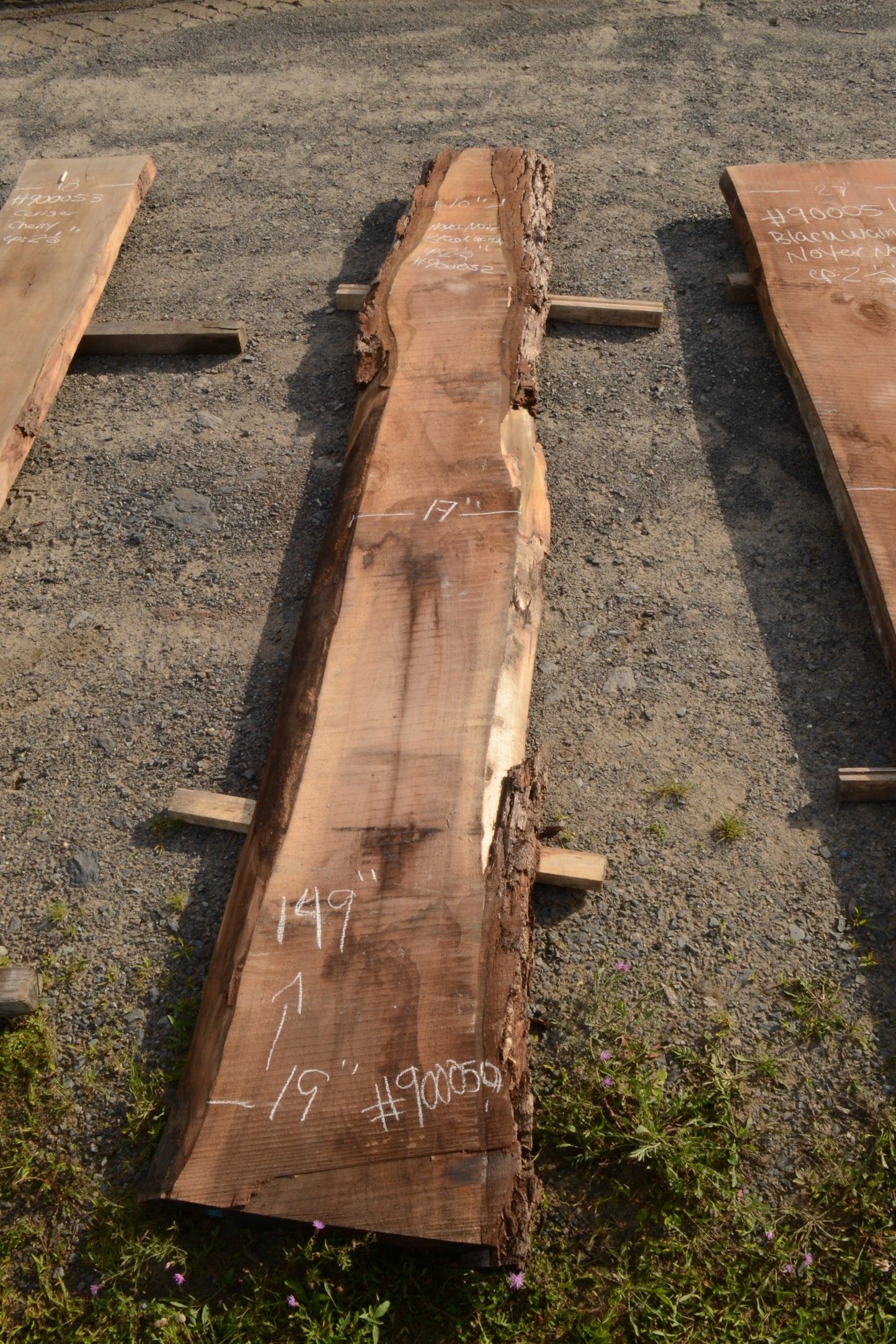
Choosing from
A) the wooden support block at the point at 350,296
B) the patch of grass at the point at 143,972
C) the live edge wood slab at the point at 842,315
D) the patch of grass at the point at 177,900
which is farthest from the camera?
the wooden support block at the point at 350,296

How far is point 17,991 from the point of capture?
279cm

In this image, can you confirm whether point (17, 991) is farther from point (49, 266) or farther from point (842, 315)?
point (842, 315)

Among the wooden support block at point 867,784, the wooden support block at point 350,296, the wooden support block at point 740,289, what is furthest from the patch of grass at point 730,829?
the wooden support block at point 350,296

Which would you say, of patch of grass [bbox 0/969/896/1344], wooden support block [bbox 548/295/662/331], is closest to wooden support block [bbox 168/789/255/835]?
patch of grass [bbox 0/969/896/1344]

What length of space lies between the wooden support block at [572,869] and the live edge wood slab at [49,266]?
104 inches

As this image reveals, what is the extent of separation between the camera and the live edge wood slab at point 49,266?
14.4 ft

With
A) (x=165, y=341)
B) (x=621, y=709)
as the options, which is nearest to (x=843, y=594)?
(x=621, y=709)

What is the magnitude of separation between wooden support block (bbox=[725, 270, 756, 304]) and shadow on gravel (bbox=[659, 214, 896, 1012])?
0.04 metres

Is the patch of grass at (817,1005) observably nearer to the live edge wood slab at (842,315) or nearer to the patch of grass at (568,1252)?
the patch of grass at (568,1252)

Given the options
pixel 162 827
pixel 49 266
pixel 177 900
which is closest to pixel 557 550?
pixel 162 827

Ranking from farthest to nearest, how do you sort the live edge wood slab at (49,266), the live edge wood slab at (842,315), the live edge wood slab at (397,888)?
1. the live edge wood slab at (49,266)
2. the live edge wood slab at (842,315)
3. the live edge wood slab at (397,888)

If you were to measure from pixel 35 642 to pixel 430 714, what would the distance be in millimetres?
1764

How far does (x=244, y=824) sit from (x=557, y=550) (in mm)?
1658

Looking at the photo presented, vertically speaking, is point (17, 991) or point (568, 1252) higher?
point (17, 991)
